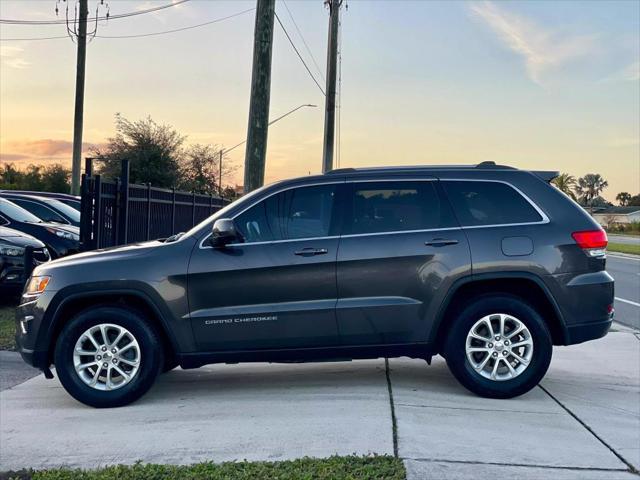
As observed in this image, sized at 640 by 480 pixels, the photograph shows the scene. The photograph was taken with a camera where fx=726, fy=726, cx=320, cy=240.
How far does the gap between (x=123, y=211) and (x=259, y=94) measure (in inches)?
110

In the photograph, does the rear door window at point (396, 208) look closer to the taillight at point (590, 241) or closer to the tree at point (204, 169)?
the taillight at point (590, 241)

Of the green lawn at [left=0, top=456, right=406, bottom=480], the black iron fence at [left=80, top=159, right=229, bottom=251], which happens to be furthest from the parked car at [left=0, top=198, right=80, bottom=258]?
the green lawn at [left=0, top=456, right=406, bottom=480]

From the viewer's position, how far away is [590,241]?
600 cm

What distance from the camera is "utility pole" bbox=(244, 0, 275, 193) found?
1133 cm

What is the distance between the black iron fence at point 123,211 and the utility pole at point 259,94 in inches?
77.0

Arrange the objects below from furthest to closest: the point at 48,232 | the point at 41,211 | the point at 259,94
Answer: the point at 41,211 < the point at 48,232 < the point at 259,94


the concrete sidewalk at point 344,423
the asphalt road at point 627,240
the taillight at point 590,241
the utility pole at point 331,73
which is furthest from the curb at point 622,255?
the taillight at point 590,241

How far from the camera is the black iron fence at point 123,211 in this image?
A: 1020 cm

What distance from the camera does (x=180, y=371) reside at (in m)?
7.30

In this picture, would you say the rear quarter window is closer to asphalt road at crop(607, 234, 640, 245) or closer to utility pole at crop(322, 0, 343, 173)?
utility pole at crop(322, 0, 343, 173)

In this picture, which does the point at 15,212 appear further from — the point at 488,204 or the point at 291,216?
the point at 488,204

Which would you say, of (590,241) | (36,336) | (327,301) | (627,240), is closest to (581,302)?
(590,241)

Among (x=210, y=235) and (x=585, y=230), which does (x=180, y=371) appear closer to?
(x=210, y=235)

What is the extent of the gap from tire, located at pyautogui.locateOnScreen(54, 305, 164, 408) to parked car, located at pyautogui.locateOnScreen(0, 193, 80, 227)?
27.8ft
